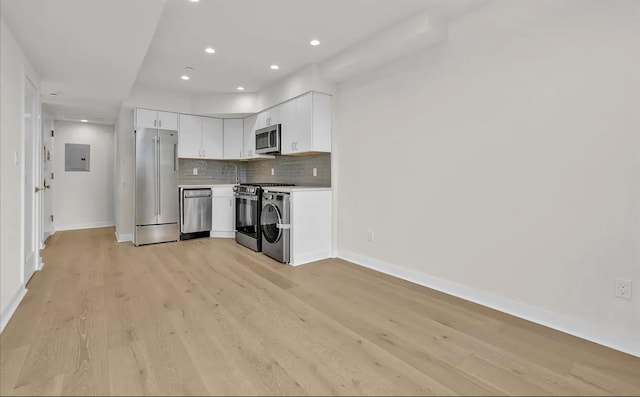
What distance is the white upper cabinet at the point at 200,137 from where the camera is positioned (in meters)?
5.38

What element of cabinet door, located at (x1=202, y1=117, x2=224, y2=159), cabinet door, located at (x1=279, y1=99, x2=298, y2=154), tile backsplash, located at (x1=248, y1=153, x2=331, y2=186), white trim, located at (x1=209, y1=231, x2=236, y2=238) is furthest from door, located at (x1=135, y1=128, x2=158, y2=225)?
cabinet door, located at (x1=279, y1=99, x2=298, y2=154)

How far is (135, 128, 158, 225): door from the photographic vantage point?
4.84 metres

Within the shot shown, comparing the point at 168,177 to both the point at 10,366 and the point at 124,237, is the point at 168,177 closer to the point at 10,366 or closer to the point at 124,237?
the point at 124,237

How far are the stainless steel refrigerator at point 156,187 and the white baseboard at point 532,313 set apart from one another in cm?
359

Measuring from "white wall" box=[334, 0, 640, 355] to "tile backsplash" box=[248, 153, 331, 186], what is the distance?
107 centimetres

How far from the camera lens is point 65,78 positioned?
12.1 ft

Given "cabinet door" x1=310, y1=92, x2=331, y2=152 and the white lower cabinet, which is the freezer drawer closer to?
the white lower cabinet

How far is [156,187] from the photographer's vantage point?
4.95 m

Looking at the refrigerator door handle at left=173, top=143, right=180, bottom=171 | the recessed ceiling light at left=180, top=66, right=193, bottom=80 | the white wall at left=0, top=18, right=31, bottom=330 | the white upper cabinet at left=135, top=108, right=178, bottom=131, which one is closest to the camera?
the white wall at left=0, top=18, right=31, bottom=330

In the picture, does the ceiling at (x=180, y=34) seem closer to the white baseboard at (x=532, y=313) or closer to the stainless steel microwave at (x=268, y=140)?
the stainless steel microwave at (x=268, y=140)

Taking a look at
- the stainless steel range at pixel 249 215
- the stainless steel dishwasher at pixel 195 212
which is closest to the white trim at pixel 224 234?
the stainless steel dishwasher at pixel 195 212

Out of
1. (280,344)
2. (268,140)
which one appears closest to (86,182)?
(268,140)

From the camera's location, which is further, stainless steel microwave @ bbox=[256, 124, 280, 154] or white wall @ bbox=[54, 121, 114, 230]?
white wall @ bbox=[54, 121, 114, 230]

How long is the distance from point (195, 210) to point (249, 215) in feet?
3.98
